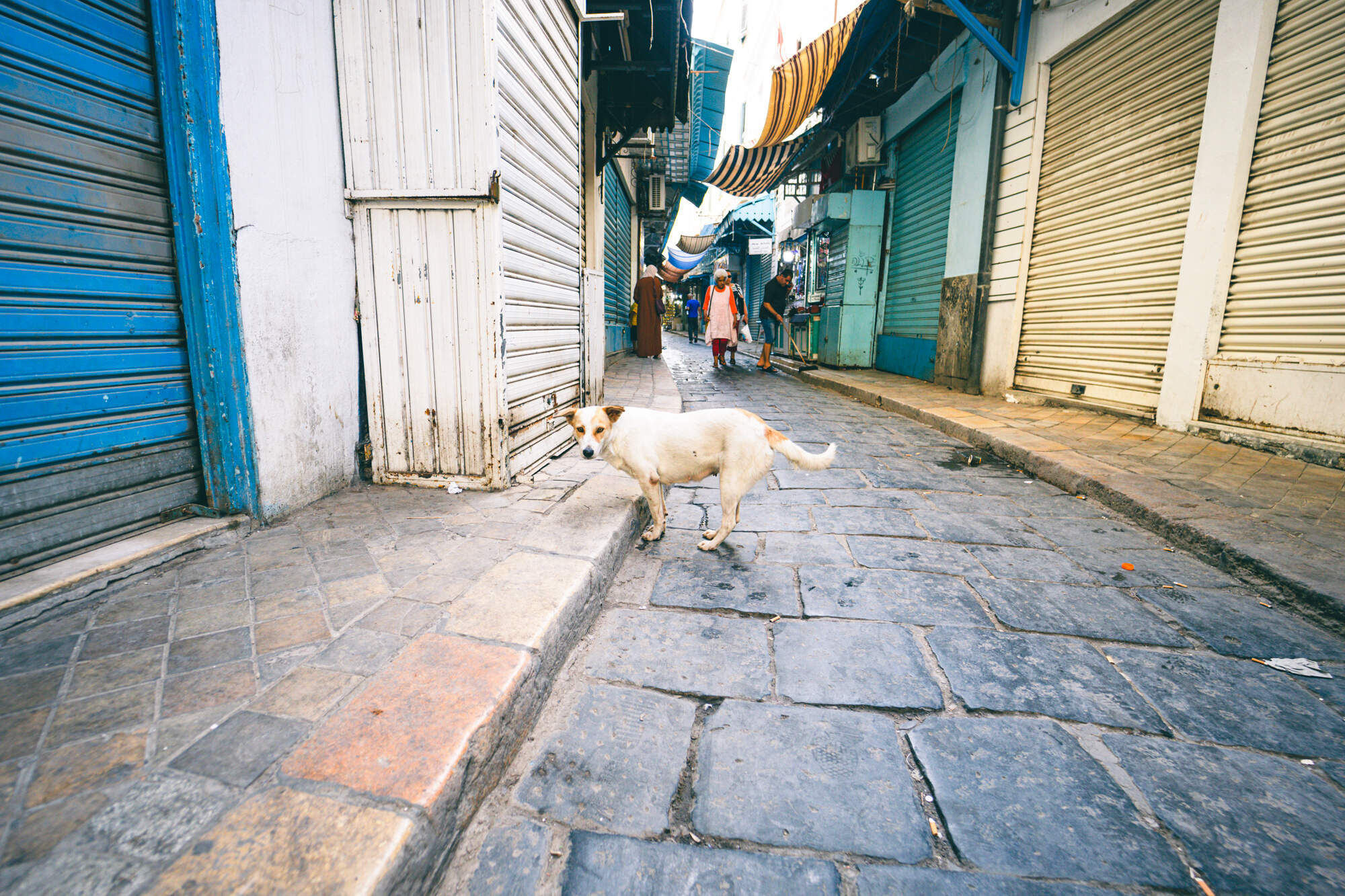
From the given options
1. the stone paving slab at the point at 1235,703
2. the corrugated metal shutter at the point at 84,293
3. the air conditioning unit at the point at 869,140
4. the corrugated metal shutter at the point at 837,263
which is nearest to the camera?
the stone paving slab at the point at 1235,703

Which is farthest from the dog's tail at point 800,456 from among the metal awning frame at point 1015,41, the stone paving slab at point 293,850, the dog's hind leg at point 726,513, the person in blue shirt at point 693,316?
the person in blue shirt at point 693,316

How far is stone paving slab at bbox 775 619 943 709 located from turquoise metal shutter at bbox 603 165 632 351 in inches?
329

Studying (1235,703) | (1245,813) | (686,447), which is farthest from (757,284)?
(1245,813)

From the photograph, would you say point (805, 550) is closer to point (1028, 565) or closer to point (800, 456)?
point (800, 456)

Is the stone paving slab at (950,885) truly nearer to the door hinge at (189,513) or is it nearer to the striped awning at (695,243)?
the door hinge at (189,513)

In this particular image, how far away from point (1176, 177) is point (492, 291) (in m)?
6.24

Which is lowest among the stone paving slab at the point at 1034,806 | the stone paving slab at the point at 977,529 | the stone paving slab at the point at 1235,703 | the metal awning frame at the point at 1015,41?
the stone paving slab at the point at 1034,806

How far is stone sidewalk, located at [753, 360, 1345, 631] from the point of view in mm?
2693

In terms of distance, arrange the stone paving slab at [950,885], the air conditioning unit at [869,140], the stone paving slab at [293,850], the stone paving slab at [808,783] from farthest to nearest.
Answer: the air conditioning unit at [869,140], the stone paving slab at [808,783], the stone paving slab at [950,885], the stone paving slab at [293,850]

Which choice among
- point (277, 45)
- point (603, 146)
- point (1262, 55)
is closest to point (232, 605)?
point (277, 45)

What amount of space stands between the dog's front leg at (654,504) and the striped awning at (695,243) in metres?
28.6

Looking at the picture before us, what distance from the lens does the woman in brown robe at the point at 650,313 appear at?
13062 mm

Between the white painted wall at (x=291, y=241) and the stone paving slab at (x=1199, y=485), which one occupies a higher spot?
the white painted wall at (x=291, y=241)

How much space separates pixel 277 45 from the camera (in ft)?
9.71
